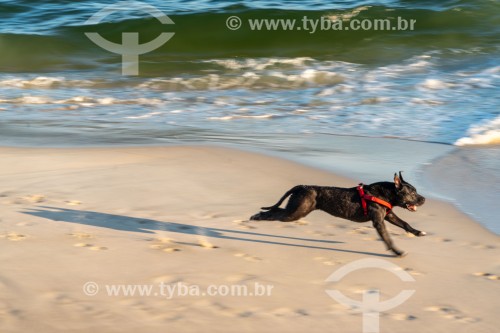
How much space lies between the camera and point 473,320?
14.2ft

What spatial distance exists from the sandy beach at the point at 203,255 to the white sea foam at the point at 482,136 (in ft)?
6.90

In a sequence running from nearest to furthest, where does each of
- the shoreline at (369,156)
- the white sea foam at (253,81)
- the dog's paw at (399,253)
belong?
1. the dog's paw at (399,253)
2. the shoreline at (369,156)
3. the white sea foam at (253,81)

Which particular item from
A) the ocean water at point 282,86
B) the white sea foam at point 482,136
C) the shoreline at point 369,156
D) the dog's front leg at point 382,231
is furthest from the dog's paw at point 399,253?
the white sea foam at point 482,136

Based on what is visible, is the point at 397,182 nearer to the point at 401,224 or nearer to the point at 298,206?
the point at 401,224

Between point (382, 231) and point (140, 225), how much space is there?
5.21 ft

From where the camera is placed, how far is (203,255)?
5.14m

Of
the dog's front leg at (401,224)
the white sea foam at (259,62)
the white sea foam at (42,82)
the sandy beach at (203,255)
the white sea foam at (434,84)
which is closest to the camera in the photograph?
the sandy beach at (203,255)

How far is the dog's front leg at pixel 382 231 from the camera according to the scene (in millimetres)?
5207

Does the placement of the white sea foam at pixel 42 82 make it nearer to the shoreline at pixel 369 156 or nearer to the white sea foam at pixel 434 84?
the white sea foam at pixel 434 84

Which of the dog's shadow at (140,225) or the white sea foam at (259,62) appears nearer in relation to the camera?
the dog's shadow at (140,225)

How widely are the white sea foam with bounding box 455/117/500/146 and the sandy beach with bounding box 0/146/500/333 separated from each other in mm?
2102

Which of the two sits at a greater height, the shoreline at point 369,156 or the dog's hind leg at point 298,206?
the dog's hind leg at point 298,206

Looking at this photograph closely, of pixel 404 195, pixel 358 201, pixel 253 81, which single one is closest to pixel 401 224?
pixel 404 195

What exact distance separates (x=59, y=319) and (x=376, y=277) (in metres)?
1.81
